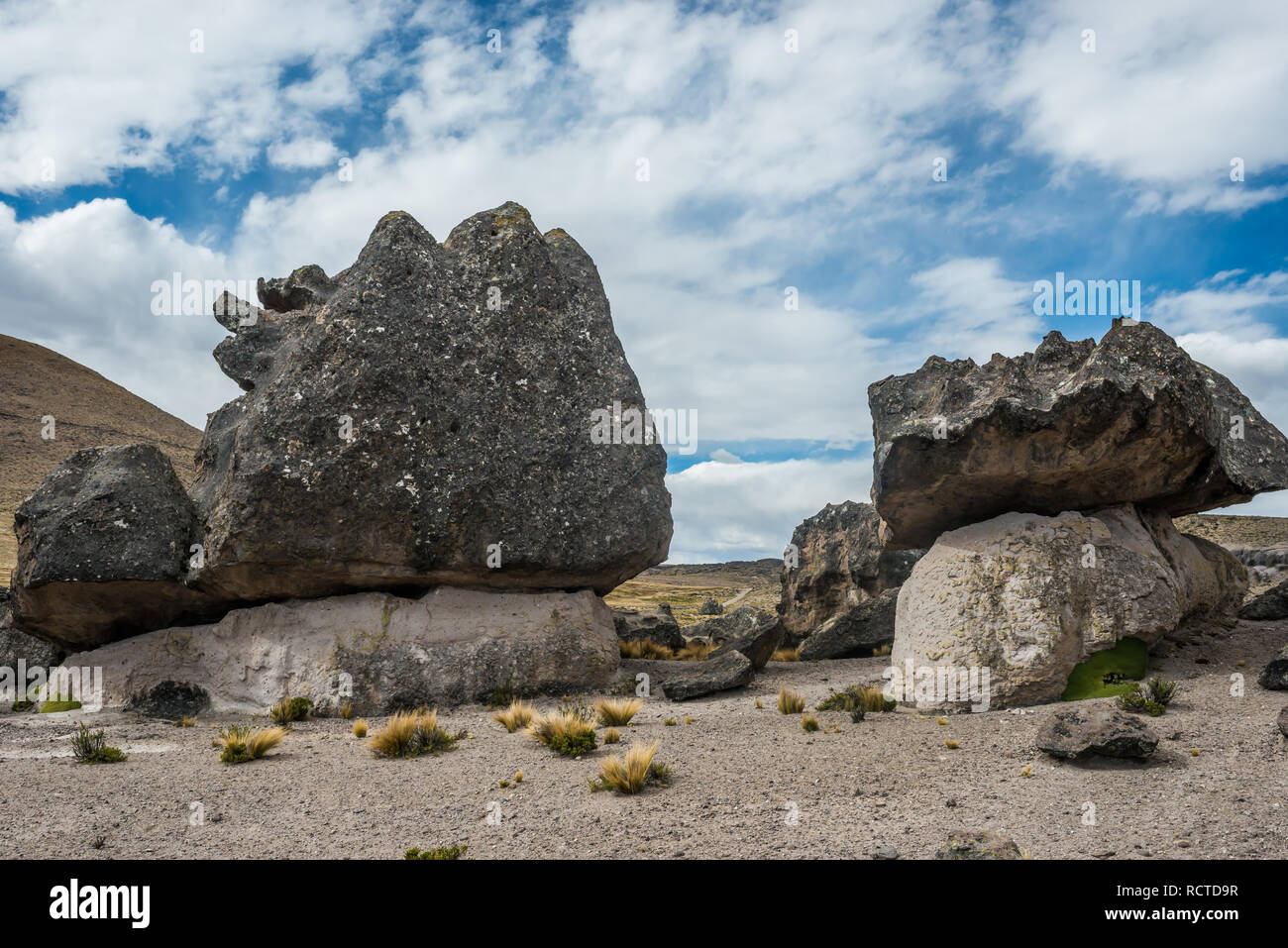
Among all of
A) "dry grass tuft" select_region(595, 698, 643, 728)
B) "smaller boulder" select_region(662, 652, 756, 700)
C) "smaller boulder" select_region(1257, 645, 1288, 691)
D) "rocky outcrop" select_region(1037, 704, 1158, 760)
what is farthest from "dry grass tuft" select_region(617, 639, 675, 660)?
"smaller boulder" select_region(1257, 645, 1288, 691)

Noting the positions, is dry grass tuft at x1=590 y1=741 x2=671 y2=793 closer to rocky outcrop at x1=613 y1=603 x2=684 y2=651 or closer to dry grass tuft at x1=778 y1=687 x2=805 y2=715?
dry grass tuft at x1=778 y1=687 x2=805 y2=715

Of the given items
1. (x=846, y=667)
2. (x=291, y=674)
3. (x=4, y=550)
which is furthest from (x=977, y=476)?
(x=4, y=550)

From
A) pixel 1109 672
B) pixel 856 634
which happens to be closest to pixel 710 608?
pixel 856 634

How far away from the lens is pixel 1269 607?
13.0 m

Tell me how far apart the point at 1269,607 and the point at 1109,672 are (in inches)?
203

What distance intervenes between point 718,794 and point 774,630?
26.9 feet

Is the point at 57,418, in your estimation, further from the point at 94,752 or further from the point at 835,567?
the point at 94,752

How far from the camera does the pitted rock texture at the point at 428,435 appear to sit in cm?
1183

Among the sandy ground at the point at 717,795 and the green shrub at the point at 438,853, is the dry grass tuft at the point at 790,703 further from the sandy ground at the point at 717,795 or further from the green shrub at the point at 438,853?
the green shrub at the point at 438,853

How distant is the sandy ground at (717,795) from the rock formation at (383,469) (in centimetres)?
289

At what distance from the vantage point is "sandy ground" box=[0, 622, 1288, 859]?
581 cm

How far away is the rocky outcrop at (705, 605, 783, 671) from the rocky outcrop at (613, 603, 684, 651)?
1015 millimetres

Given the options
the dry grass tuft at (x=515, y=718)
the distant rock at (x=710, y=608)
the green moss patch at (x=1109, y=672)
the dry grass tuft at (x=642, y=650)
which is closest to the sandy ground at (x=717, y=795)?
the dry grass tuft at (x=515, y=718)

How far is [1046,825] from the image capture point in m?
5.88
